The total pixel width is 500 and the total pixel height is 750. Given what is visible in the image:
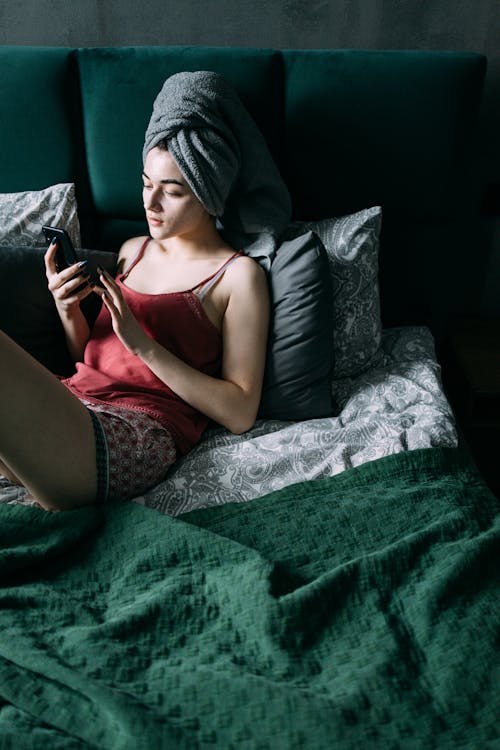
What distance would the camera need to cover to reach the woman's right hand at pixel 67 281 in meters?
1.39

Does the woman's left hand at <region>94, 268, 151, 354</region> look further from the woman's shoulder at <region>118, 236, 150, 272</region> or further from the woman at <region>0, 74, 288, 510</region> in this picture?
the woman's shoulder at <region>118, 236, 150, 272</region>

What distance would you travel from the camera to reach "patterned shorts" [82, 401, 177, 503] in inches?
47.8

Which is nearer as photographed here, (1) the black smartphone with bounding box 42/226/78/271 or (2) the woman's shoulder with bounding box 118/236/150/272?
(1) the black smartphone with bounding box 42/226/78/271

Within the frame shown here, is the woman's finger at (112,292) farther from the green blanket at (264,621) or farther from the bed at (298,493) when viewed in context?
the green blanket at (264,621)

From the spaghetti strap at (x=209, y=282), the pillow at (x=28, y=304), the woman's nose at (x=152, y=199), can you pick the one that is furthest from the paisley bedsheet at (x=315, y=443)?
the woman's nose at (x=152, y=199)

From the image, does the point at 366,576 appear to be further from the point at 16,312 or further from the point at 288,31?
the point at 288,31

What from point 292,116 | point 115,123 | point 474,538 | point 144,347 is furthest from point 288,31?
point 474,538

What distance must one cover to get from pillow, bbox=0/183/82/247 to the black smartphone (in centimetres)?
23

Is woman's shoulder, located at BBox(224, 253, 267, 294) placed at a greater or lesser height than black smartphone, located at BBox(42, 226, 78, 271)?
lesser

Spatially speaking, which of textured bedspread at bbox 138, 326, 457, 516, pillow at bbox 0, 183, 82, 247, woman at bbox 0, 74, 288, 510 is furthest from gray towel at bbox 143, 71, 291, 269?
→ textured bedspread at bbox 138, 326, 457, 516

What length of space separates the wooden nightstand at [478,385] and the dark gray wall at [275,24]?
0.54 meters

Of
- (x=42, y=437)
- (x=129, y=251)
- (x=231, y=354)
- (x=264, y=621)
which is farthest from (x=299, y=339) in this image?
(x=264, y=621)

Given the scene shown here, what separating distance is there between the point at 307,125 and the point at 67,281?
0.74 meters

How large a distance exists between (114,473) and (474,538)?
0.64 m
